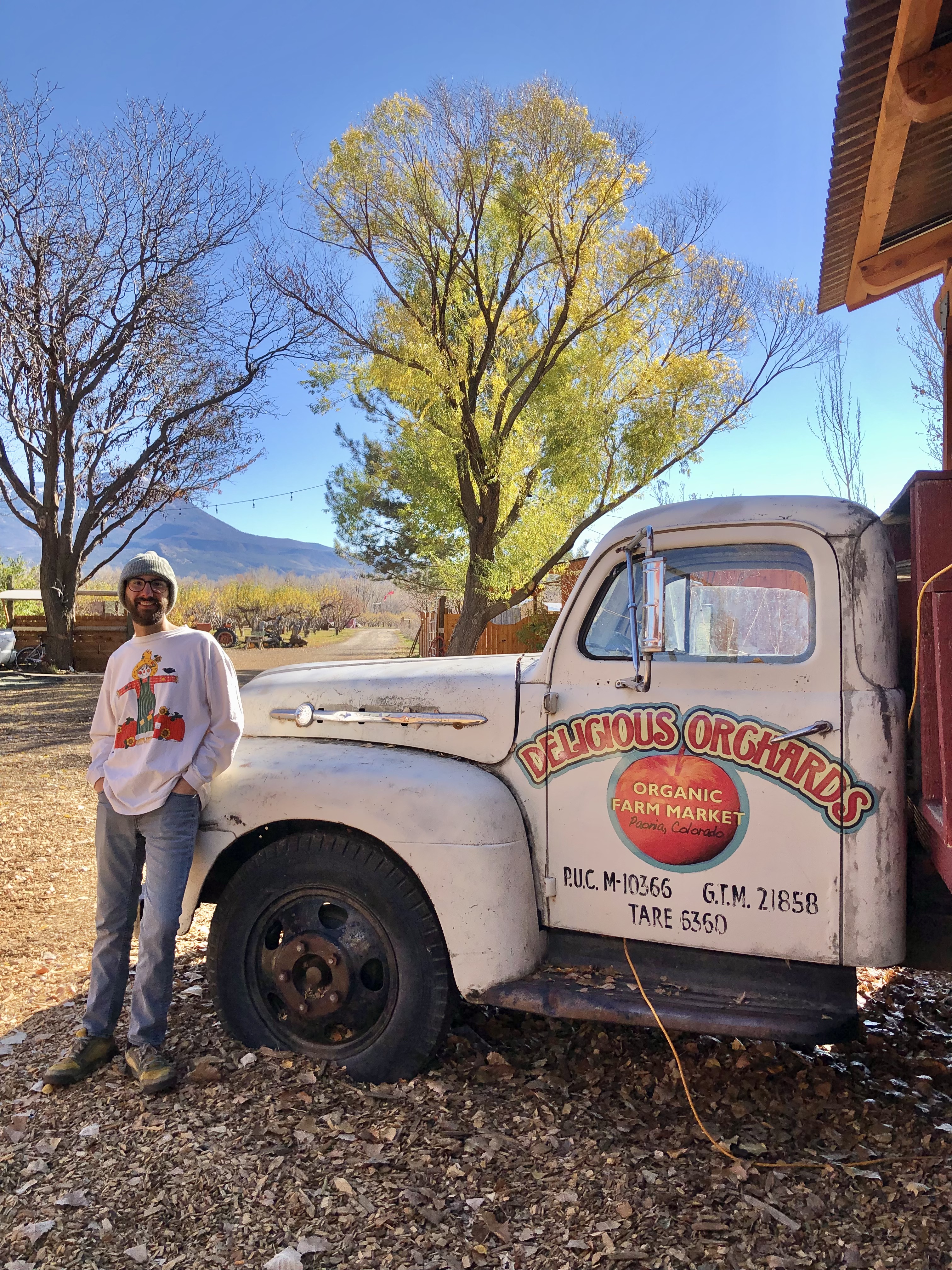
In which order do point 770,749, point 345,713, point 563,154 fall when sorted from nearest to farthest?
point 770,749 → point 345,713 → point 563,154

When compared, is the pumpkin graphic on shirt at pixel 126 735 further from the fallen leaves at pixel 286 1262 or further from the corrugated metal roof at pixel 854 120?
the corrugated metal roof at pixel 854 120

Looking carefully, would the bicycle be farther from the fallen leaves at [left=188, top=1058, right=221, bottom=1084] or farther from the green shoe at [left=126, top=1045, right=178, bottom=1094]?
the fallen leaves at [left=188, top=1058, right=221, bottom=1084]

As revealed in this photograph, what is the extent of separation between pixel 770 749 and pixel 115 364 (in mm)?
24375

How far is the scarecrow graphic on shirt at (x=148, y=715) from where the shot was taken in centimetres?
350

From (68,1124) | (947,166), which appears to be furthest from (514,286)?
(68,1124)

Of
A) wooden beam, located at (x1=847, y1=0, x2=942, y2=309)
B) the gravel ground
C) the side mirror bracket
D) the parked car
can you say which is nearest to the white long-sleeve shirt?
the gravel ground

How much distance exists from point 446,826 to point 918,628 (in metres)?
1.68

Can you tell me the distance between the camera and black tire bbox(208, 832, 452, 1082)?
3.26 metres

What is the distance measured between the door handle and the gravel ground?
54.2 inches

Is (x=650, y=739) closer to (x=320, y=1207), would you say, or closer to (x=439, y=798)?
(x=439, y=798)

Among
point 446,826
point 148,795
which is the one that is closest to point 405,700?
point 446,826

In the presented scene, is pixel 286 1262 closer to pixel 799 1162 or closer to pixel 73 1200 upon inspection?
pixel 73 1200

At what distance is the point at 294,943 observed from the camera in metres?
3.39

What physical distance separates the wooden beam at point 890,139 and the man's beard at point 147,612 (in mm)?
3658
